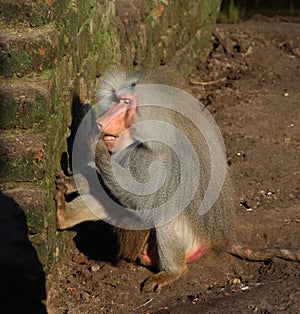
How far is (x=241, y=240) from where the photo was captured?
5055 mm

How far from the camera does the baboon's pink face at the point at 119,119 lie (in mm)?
4430

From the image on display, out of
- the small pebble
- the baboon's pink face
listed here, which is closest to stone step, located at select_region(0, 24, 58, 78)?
the baboon's pink face

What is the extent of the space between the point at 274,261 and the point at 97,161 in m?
1.16

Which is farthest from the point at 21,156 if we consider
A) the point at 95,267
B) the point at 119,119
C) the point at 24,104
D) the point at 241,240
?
the point at 241,240

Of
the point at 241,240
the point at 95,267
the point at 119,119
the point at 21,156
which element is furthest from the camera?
the point at 241,240

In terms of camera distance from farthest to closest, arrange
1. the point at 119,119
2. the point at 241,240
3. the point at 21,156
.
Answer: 1. the point at 241,240
2. the point at 119,119
3. the point at 21,156

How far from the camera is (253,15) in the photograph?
1023 centimetres

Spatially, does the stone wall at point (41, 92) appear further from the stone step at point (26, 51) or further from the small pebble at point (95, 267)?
the small pebble at point (95, 267)

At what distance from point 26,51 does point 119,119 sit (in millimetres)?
634

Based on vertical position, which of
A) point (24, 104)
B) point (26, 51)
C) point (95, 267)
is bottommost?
point (95, 267)

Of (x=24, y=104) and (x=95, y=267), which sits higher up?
(x=24, y=104)

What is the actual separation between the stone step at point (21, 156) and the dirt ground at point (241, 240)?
0.65 meters

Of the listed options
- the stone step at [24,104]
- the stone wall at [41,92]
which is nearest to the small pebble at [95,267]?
the stone wall at [41,92]

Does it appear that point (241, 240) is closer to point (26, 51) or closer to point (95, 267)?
point (95, 267)
